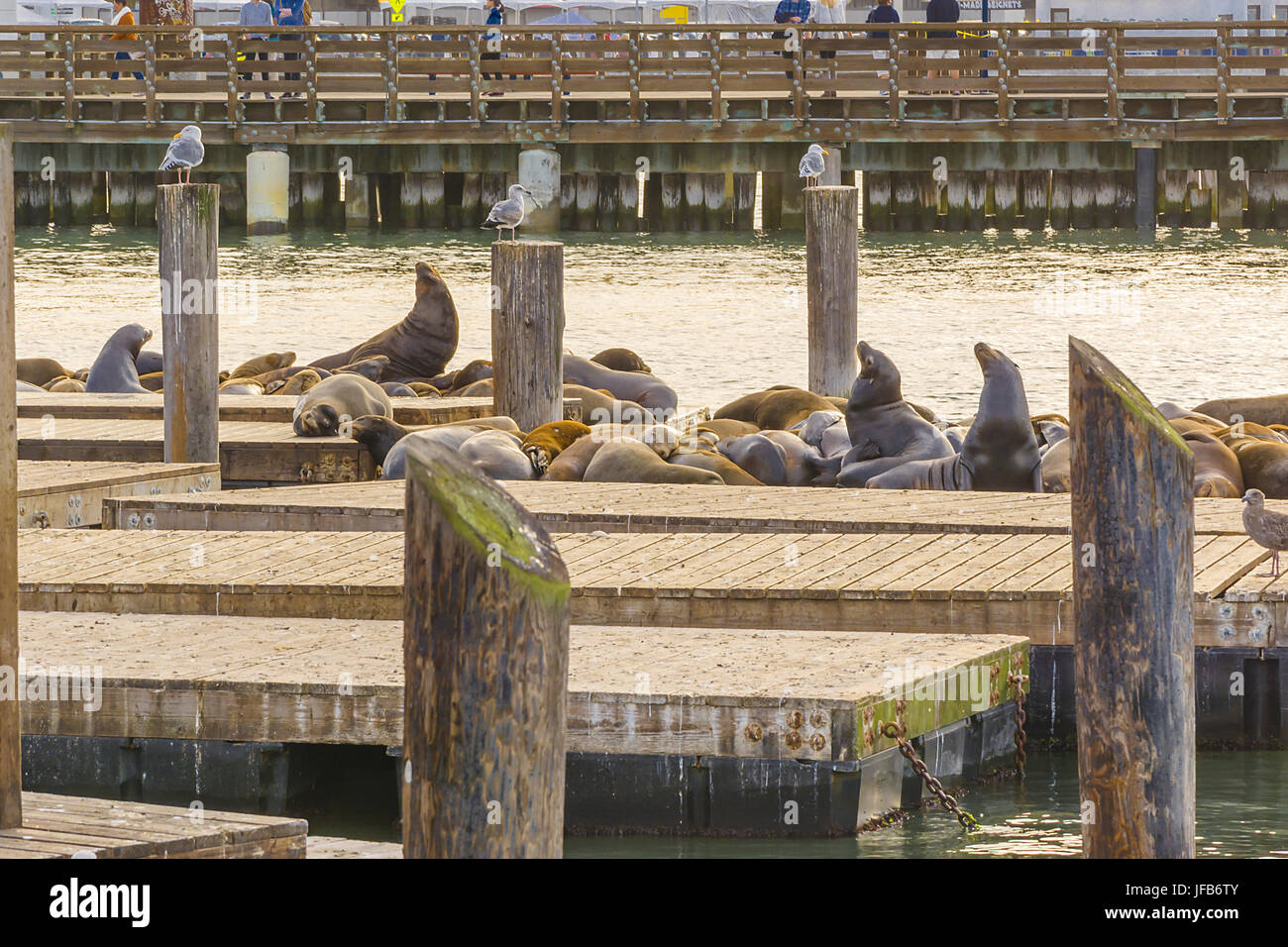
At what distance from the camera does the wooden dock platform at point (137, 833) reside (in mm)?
4445

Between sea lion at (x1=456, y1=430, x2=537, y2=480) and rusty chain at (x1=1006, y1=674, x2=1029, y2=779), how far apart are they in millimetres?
3809

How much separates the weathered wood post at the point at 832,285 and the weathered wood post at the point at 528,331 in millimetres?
2212

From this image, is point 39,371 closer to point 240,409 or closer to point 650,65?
point 240,409

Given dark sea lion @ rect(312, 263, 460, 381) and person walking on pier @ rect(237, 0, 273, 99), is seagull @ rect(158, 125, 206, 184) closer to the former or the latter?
dark sea lion @ rect(312, 263, 460, 381)

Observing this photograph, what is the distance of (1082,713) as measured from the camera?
4.83 meters

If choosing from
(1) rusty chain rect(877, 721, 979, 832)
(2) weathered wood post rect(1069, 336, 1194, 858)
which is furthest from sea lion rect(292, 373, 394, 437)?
(2) weathered wood post rect(1069, 336, 1194, 858)

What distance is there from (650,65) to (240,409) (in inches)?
714

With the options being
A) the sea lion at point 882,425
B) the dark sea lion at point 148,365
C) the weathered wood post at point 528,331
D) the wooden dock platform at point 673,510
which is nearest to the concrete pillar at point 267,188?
the dark sea lion at point 148,365

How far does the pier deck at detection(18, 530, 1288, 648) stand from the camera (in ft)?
23.4

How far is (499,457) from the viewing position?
1028cm

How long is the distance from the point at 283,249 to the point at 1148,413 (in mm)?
25367

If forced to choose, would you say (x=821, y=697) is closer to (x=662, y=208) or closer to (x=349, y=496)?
(x=349, y=496)

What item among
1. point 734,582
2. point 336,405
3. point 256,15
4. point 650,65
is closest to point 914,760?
point 734,582
